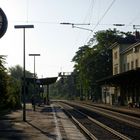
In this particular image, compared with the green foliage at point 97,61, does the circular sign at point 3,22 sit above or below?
below

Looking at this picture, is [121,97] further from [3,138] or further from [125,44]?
[3,138]

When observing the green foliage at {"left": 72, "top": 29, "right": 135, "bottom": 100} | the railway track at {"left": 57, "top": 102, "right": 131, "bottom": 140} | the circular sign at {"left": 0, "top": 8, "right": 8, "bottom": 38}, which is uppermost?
the green foliage at {"left": 72, "top": 29, "right": 135, "bottom": 100}

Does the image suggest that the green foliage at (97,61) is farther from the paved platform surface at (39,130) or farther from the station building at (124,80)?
the paved platform surface at (39,130)

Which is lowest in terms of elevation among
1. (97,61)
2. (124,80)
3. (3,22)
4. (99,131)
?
(99,131)

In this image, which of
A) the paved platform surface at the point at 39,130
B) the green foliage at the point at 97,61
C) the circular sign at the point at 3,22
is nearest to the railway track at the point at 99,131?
the paved platform surface at the point at 39,130

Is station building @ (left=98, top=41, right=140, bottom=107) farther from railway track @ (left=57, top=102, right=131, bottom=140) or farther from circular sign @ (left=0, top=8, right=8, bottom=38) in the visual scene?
circular sign @ (left=0, top=8, right=8, bottom=38)

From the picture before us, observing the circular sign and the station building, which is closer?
the circular sign

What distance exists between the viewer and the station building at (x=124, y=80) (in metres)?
67.9

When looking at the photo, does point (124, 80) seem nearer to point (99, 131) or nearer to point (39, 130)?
point (99, 131)

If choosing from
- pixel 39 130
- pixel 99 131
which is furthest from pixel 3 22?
pixel 99 131

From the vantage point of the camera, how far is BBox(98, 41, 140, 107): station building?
67875mm

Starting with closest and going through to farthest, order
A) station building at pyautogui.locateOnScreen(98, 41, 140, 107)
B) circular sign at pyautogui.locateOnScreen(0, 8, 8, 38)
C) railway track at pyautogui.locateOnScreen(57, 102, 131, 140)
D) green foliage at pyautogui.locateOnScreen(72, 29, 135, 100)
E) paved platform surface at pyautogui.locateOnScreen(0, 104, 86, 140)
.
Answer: circular sign at pyautogui.locateOnScreen(0, 8, 8, 38)
paved platform surface at pyautogui.locateOnScreen(0, 104, 86, 140)
railway track at pyautogui.locateOnScreen(57, 102, 131, 140)
station building at pyautogui.locateOnScreen(98, 41, 140, 107)
green foliage at pyautogui.locateOnScreen(72, 29, 135, 100)

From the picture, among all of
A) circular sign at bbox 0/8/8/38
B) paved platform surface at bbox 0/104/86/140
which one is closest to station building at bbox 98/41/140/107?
paved platform surface at bbox 0/104/86/140

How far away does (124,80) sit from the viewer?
67750 mm
